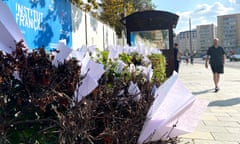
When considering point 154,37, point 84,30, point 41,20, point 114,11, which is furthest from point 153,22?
point 114,11

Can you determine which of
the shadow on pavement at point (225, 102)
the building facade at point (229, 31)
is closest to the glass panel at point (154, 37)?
the shadow on pavement at point (225, 102)

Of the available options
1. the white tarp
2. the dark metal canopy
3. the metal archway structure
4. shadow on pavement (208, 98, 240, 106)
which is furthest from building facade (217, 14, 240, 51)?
the white tarp

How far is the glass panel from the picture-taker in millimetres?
12023

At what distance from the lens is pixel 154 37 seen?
13133 millimetres

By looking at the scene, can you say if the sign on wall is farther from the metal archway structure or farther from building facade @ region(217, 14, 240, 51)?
building facade @ region(217, 14, 240, 51)

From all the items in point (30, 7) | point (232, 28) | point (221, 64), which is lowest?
point (221, 64)

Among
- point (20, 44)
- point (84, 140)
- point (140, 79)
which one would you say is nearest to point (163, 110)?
point (84, 140)

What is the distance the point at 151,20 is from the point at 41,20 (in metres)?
7.05

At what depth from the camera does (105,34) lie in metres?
13.1

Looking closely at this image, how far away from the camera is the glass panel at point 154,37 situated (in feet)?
39.4

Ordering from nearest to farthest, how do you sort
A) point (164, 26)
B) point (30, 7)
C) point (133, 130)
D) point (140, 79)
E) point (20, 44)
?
point (20, 44) < point (133, 130) < point (140, 79) < point (30, 7) < point (164, 26)

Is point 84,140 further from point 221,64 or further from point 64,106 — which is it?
point 221,64

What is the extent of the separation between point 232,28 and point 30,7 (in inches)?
4033

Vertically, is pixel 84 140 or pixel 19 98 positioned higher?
pixel 19 98
